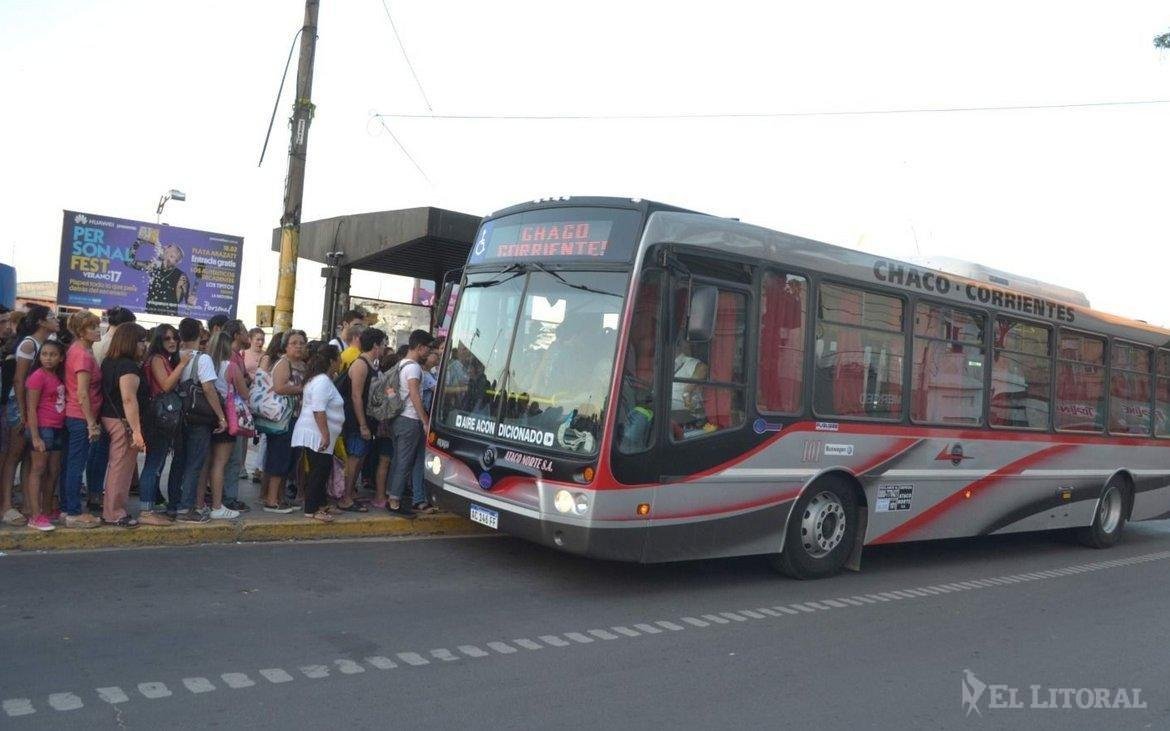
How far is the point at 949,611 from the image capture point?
25.5ft

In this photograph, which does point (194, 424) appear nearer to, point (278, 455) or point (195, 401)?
point (195, 401)

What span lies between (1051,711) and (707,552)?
2707 mm

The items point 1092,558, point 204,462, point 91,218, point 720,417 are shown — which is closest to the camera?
point 720,417

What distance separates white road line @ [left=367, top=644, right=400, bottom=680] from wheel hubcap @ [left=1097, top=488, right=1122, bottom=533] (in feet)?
33.1

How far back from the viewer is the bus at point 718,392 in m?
6.99

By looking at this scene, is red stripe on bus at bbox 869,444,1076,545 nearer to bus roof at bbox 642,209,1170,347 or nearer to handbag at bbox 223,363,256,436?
bus roof at bbox 642,209,1170,347

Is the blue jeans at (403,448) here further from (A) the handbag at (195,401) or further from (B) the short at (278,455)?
(A) the handbag at (195,401)

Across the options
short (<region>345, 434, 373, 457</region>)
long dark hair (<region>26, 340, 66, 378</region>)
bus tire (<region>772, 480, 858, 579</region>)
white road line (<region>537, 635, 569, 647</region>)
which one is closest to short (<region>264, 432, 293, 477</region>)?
short (<region>345, 434, 373, 457</region>)

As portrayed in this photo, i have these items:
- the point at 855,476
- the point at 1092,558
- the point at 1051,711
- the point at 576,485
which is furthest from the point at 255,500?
the point at 1092,558

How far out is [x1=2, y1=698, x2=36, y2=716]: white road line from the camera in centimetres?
425

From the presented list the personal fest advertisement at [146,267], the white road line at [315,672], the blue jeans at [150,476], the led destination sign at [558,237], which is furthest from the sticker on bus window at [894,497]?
the personal fest advertisement at [146,267]

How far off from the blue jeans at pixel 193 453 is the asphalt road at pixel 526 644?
69cm

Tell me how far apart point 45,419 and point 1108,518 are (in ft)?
39.3

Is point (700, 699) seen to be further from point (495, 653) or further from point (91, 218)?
point (91, 218)
